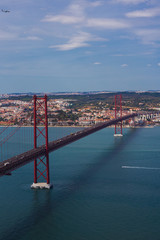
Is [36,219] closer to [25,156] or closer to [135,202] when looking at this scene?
[25,156]

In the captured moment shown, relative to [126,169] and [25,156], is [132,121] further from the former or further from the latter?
[25,156]

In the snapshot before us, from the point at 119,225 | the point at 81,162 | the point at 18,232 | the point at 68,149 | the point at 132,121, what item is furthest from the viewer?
the point at 132,121

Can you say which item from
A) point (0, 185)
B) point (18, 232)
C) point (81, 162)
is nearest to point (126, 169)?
point (81, 162)

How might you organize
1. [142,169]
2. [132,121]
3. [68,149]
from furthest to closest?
[132,121]
[68,149]
[142,169]

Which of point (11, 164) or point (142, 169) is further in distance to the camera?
point (142, 169)

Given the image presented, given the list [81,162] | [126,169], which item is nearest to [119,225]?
[126,169]

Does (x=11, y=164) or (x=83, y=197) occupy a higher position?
(x=11, y=164)
